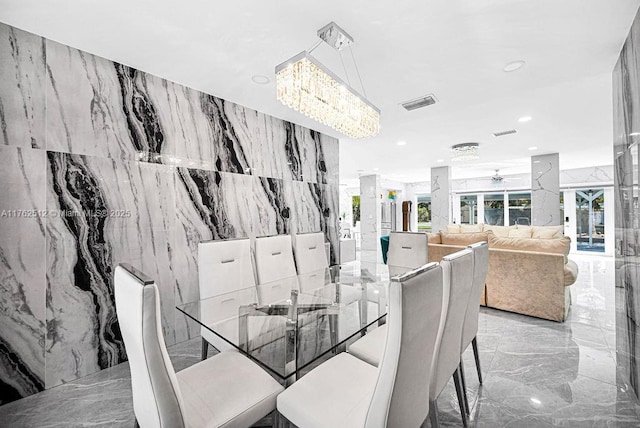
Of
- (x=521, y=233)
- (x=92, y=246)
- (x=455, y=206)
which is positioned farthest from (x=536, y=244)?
(x=455, y=206)

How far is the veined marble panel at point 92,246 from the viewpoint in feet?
6.74

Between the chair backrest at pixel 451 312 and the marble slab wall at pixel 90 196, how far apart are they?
93.0 inches

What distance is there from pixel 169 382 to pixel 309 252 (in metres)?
2.18

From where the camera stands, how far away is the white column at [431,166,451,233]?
25.9 feet

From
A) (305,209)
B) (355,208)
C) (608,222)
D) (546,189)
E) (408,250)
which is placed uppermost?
(546,189)

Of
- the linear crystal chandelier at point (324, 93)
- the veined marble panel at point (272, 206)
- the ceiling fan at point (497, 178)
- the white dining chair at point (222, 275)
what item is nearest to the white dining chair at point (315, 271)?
the white dining chair at point (222, 275)

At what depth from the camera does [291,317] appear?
1764 mm

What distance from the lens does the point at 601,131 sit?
444 centimetres

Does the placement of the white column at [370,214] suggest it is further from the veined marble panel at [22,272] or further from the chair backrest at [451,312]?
the veined marble panel at [22,272]

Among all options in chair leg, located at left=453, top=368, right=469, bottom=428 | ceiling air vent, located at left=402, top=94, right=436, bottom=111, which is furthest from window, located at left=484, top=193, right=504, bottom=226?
chair leg, located at left=453, top=368, right=469, bottom=428

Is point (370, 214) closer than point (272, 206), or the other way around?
point (272, 206)

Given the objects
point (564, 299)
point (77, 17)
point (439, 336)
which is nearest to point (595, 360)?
point (564, 299)

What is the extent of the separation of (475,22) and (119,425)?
11.0ft

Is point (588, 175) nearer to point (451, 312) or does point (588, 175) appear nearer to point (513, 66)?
point (513, 66)
